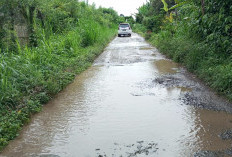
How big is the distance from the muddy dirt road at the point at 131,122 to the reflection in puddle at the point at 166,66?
1.38 meters

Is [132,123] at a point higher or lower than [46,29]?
lower

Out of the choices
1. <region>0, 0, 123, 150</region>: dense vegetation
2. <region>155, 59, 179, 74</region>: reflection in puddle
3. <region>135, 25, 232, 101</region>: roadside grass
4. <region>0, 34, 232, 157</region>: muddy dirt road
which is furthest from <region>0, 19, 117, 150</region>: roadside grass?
<region>135, 25, 232, 101</region>: roadside grass

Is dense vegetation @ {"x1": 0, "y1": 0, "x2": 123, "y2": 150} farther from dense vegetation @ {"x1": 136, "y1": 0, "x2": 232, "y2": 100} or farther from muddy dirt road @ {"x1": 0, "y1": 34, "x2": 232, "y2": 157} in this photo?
dense vegetation @ {"x1": 136, "y1": 0, "x2": 232, "y2": 100}

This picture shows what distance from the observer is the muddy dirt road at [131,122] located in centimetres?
426

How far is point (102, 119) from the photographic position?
5574 millimetres

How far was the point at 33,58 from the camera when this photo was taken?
8.63m

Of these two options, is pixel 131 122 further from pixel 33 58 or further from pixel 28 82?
pixel 33 58

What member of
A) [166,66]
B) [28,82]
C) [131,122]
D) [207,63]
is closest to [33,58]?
[28,82]

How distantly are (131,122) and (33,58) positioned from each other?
4.61 m

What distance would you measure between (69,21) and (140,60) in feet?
19.9

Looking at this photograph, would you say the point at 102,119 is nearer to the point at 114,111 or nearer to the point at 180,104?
the point at 114,111

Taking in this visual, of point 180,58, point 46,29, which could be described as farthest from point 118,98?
point 46,29

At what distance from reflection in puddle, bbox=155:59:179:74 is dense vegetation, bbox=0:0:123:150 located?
3005 mm

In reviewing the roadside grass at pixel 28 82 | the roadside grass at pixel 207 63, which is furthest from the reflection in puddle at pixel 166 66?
the roadside grass at pixel 28 82
